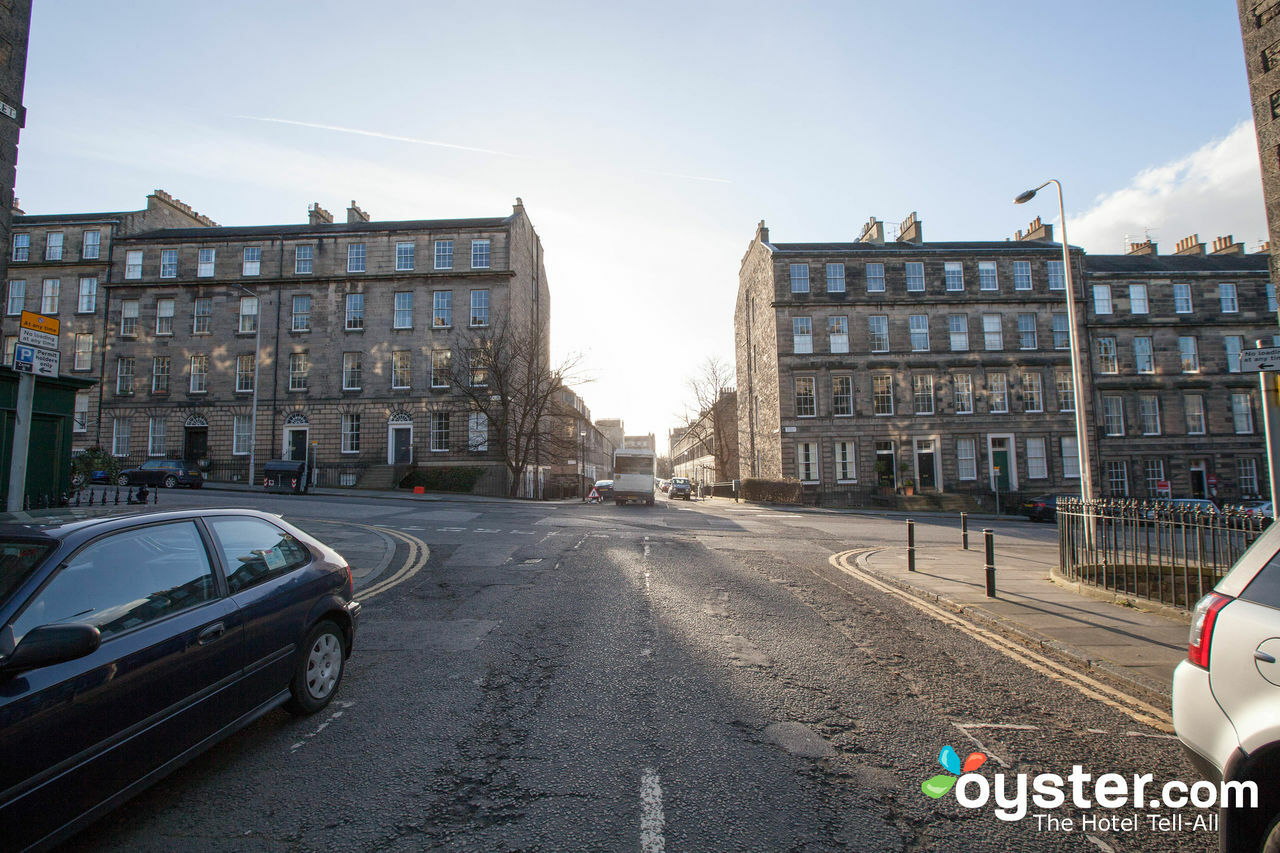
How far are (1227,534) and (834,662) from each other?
16.5ft

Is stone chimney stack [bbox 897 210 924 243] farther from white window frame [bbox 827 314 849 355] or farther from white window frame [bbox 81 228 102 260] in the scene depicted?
white window frame [bbox 81 228 102 260]

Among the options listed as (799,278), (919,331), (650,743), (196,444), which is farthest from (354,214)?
(650,743)

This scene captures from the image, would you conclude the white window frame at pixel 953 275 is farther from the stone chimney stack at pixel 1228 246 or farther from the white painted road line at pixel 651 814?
the white painted road line at pixel 651 814

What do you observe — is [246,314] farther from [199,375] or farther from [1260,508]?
[1260,508]

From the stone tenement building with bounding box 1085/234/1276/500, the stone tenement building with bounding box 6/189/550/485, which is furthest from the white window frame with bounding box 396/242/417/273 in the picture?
the stone tenement building with bounding box 1085/234/1276/500

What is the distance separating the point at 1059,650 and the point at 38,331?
11419 mm

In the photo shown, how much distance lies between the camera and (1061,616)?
7.35m

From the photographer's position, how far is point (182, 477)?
28.6 metres

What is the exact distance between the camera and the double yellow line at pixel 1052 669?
14.8 ft

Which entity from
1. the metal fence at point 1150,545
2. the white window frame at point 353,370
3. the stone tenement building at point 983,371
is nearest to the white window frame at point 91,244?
the white window frame at point 353,370

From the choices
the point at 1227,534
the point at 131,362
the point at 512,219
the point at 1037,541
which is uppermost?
the point at 512,219

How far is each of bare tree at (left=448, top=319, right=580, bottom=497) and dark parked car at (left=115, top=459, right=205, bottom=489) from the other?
42.9 feet

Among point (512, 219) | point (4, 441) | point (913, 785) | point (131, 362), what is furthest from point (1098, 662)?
point (131, 362)

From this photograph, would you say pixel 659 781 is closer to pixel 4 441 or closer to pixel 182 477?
pixel 4 441
